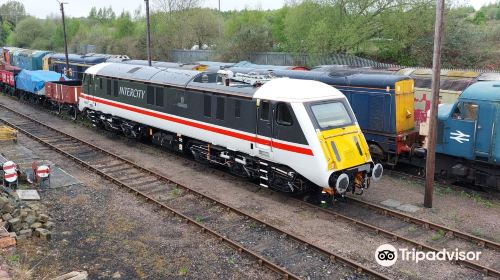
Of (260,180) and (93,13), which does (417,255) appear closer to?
(260,180)

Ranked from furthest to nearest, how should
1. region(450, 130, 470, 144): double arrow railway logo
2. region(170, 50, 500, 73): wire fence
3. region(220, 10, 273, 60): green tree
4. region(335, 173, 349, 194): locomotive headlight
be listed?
region(220, 10, 273, 60): green tree → region(170, 50, 500, 73): wire fence → region(450, 130, 470, 144): double arrow railway logo → region(335, 173, 349, 194): locomotive headlight

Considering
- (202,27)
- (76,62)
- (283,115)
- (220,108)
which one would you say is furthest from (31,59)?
(283,115)

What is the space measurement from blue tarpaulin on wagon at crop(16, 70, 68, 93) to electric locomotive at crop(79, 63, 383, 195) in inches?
509

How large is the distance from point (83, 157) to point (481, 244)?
15.1m

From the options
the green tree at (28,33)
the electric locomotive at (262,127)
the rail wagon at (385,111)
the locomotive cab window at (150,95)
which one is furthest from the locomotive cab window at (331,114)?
the green tree at (28,33)

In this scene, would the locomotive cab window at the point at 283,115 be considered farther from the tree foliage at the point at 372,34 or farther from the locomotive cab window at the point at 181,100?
the tree foliage at the point at 372,34

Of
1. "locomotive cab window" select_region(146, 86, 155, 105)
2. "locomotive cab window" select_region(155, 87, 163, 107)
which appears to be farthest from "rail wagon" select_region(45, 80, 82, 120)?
"locomotive cab window" select_region(155, 87, 163, 107)

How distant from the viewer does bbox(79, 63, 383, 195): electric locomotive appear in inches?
500

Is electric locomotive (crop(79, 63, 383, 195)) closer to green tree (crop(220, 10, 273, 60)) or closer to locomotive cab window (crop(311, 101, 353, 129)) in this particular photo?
locomotive cab window (crop(311, 101, 353, 129))

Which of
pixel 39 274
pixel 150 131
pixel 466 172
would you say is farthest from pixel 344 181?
pixel 150 131

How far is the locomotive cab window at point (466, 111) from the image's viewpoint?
1433cm

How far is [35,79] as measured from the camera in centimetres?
3064

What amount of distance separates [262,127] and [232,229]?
3.36m

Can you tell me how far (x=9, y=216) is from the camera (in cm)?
1194
